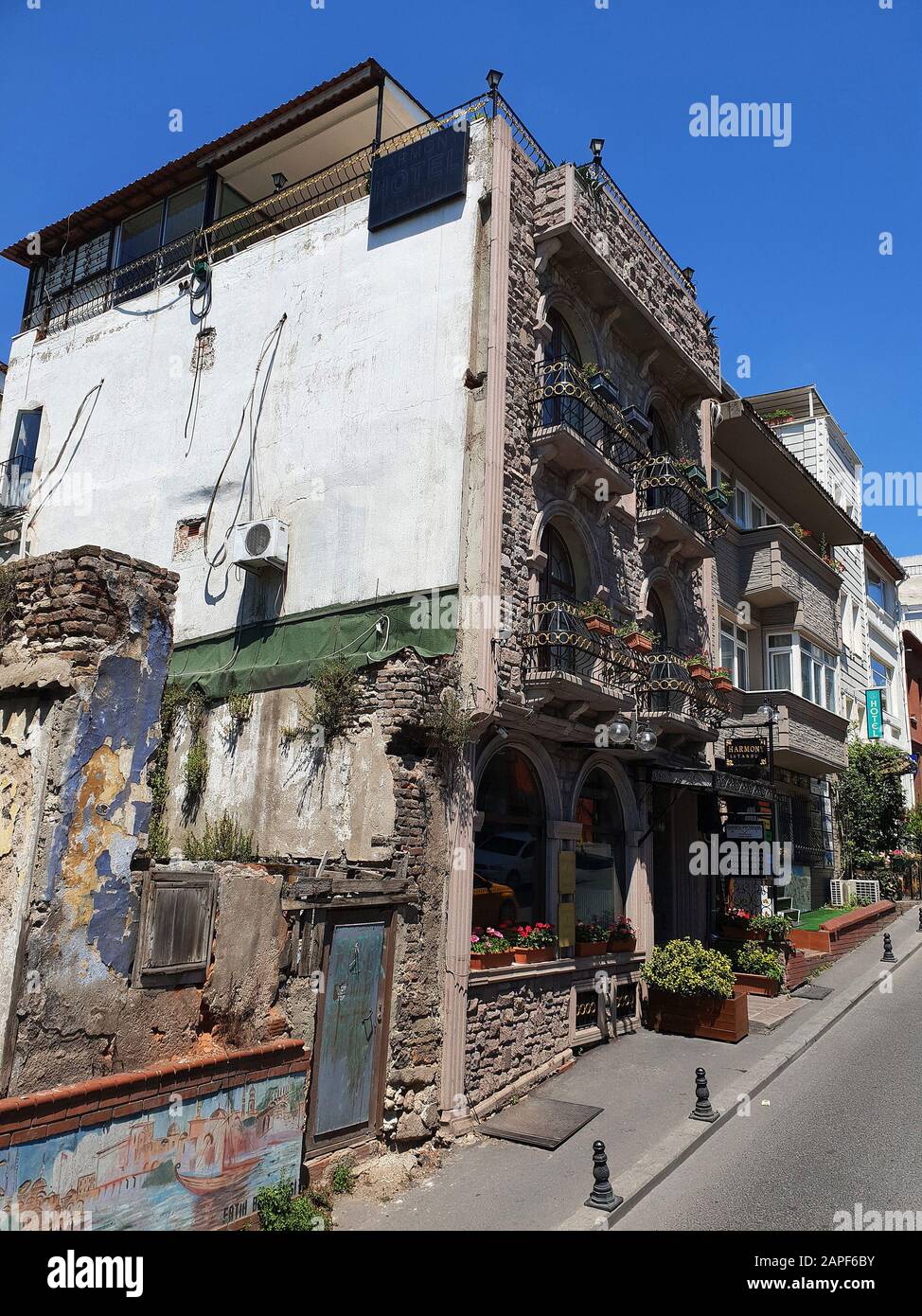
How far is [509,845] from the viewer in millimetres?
12711

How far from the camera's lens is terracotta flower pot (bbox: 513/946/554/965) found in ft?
39.2

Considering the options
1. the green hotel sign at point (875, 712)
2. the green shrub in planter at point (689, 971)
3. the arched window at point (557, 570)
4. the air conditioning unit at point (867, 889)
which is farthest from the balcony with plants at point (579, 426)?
the green hotel sign at point (875, 712)

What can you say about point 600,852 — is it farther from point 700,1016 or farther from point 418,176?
point 418,176

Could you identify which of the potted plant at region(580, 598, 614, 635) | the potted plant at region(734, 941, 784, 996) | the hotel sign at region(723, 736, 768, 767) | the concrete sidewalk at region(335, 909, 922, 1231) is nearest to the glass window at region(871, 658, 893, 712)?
the hotel sign at region(723, 736, 768, 767)

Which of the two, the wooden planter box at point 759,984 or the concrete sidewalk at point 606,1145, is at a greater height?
the wooden planter box at point 759,984

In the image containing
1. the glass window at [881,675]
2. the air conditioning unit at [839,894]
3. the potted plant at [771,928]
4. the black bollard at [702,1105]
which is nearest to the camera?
the black bollard at [702,1105]

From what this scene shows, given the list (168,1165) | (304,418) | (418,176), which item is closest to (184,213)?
(418,176)

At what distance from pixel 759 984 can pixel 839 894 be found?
36.5 feet

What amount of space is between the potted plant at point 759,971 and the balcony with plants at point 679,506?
7.77m

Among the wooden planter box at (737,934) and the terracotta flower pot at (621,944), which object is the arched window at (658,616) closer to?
the terracotta flower pot at (621,944)

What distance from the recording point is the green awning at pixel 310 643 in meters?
11.7
